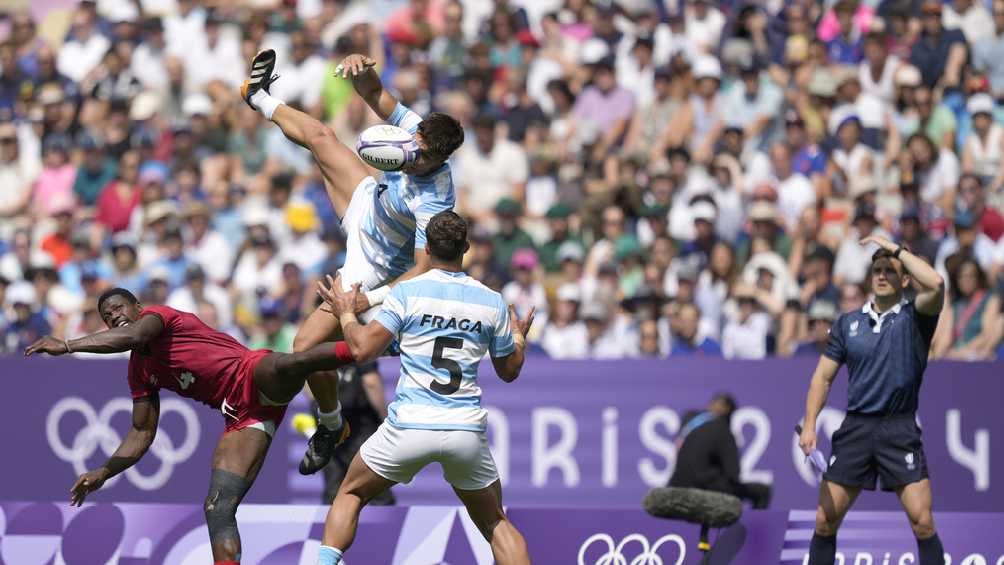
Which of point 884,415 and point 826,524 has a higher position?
point 884,415

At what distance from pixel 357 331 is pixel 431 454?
2.65ft

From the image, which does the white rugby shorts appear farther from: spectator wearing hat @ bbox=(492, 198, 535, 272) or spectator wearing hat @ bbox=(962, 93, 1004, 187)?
spectator wearing hat @ bbox=(962, 93, 1004, 187)

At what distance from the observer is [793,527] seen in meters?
12.5

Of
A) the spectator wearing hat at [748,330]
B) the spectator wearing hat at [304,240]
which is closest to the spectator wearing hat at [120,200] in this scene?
the spectator wearing hat at [304,240]

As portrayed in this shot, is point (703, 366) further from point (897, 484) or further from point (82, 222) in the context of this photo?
point (82, 222)

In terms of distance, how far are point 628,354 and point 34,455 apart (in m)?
5.68

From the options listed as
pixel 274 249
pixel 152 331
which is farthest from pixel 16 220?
pixel 152 331

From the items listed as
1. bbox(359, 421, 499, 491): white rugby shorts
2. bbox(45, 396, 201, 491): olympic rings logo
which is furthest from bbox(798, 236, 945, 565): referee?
bbox(45, 396, 201, 491): olympic rings logo

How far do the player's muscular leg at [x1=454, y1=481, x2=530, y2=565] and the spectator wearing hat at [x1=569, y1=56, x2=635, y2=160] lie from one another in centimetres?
1007

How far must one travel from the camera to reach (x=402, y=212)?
37.8ft

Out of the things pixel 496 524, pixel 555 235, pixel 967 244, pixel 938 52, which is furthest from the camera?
pixel 938 52

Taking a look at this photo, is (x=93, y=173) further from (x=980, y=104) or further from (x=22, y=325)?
(x=980, y=104)

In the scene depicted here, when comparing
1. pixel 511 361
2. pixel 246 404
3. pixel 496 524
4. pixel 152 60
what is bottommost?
pixel 496 524

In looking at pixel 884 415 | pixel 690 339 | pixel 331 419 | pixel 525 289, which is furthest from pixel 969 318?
pixel 331 419
